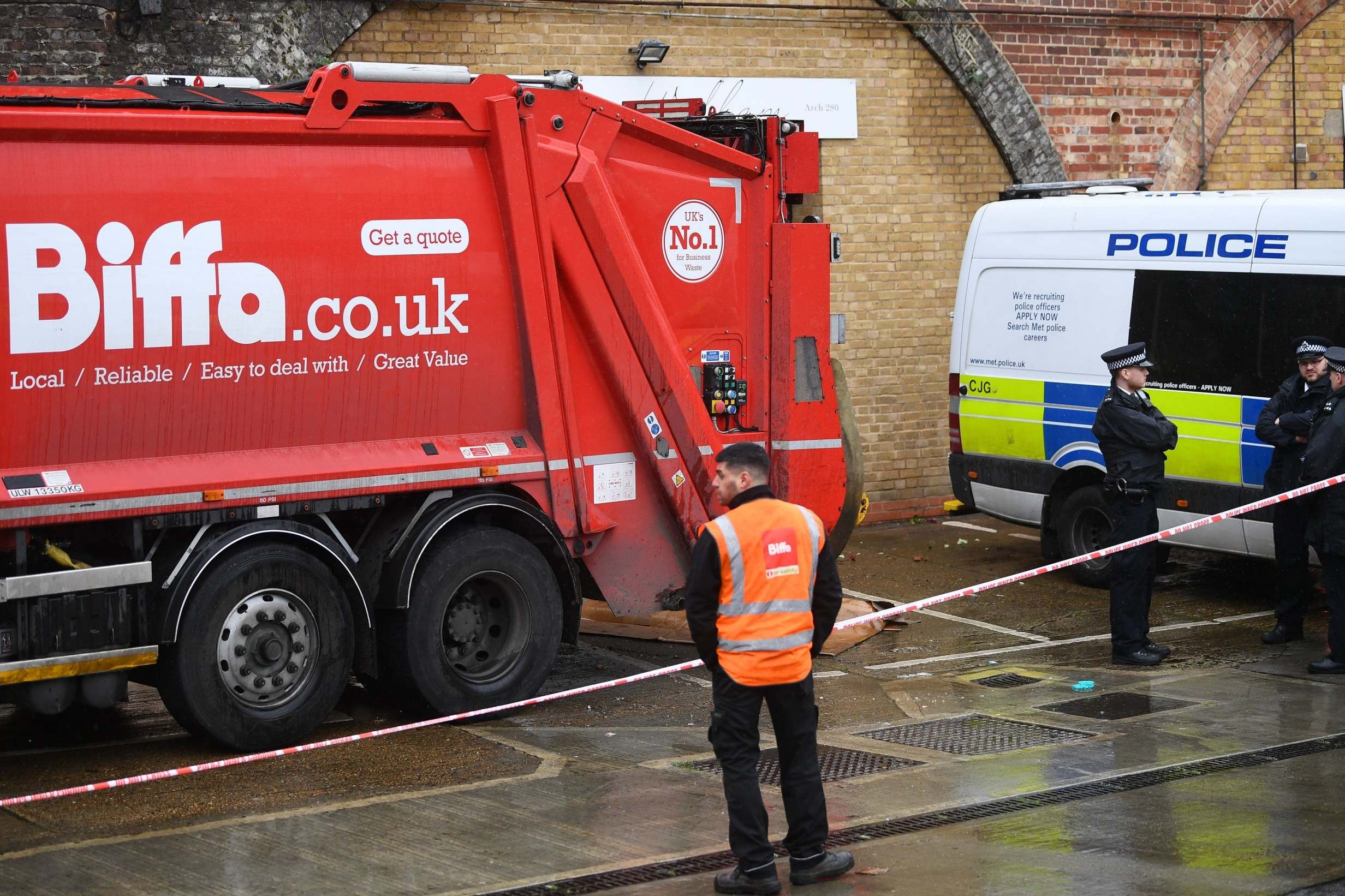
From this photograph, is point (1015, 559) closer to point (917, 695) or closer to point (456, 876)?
point (917, 695)

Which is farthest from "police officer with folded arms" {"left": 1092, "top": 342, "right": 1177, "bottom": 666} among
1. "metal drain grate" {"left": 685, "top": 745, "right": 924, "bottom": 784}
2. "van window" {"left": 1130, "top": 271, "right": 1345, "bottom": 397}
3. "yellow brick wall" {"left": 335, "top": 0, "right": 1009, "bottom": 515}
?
"yellow brick wall" {"left": 335, "top": 0, "right": 1009, "bottom": 515}

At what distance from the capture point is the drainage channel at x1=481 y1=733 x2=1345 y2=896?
5.72 metres

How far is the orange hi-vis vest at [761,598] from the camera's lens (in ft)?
18.6

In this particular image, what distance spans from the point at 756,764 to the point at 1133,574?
450 centimetres

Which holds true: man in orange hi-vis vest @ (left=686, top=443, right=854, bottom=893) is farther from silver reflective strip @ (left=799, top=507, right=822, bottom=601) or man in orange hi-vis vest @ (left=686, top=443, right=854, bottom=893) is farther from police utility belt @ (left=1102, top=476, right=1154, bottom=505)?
police utility belt @ (left=1102, top=476, right=1154, bottom=505)

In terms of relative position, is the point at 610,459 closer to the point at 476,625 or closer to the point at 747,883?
the point at 476,625

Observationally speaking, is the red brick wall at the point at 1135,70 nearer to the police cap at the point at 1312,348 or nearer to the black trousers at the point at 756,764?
the police cap at the point at 1312,348

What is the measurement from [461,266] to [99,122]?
5.76 ft

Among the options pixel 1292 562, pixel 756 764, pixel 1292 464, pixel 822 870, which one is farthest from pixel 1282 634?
pixel 756 764

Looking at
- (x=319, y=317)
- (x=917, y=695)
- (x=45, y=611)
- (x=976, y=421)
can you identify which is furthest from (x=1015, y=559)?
(x=45, y=611)

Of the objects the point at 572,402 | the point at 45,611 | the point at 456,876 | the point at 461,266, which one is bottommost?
the point at 456,876

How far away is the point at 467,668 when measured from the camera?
841cm

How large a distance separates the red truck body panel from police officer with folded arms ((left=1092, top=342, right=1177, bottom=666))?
158 centimetres

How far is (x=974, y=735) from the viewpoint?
26.3ft
